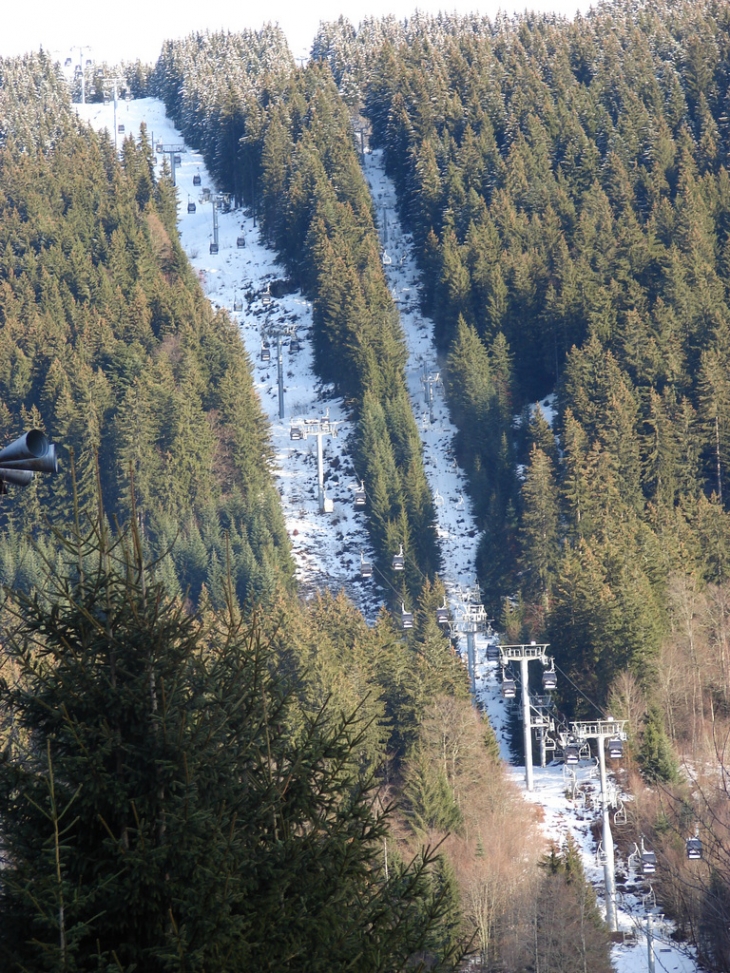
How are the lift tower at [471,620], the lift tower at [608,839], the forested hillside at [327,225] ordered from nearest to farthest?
the lift tower at [608,839] → the lift tower at [471,620] → the forested hillside at [327,225]

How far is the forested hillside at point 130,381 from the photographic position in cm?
8525

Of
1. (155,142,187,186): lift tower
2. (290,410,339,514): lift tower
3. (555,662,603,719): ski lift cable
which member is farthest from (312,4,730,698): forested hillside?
(155,142,187,186): lift tower

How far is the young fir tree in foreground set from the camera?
7699 mm

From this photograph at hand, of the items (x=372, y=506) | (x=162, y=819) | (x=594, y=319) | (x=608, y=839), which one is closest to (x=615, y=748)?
(x=608, y=839)

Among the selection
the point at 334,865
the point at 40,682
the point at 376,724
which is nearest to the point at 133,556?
the point at 40,682

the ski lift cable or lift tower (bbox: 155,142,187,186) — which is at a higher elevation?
lift tower (bbox: 155,142,187,186)

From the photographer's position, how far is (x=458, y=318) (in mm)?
105688

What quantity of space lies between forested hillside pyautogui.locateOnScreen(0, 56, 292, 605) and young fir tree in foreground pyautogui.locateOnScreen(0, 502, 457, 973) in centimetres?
6373

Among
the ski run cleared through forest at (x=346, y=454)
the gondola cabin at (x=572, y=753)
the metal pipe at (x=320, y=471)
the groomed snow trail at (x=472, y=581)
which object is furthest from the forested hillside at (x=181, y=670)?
the metal pipe at (x=320, y=471)

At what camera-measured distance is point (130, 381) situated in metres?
97.6

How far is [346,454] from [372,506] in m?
9.53

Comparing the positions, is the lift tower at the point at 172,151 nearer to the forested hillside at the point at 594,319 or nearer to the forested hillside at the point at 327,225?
the forested hillside at the point at 327,225

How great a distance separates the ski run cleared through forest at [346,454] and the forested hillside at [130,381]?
3.19m

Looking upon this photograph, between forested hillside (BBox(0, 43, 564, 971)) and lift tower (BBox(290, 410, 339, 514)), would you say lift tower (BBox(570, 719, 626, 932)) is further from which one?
lift tower (BBox(290, 410, 339, 514))
